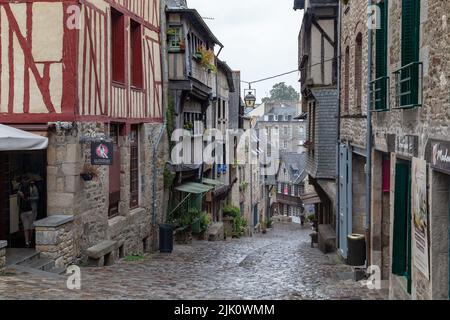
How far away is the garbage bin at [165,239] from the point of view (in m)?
16.1

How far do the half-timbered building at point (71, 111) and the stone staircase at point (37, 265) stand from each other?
0.19m

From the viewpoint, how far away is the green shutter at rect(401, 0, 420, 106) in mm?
7665

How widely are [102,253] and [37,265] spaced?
1873mm

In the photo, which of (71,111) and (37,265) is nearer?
(37,265)

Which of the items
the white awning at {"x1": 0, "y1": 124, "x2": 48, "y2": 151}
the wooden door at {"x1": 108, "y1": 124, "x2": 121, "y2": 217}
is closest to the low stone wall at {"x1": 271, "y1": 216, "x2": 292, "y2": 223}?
the wooden door at {"x1": 108, "y1": 124, "x2": 121, "y2": 217}

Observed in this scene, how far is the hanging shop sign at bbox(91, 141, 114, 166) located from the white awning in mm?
997

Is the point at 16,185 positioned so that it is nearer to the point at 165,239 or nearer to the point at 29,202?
the point at 29,202

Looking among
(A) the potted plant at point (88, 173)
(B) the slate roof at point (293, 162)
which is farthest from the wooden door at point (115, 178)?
(B) the slate roof at point (293, 162)

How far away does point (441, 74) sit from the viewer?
6.70 metres

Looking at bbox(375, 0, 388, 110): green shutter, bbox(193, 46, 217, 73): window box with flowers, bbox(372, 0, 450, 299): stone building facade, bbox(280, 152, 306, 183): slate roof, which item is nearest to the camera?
bbox(372, 0, 450, 299): stone building facade

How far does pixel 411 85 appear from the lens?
7699 mm

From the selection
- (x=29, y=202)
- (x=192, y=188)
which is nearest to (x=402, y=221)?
(x=29, y=202)

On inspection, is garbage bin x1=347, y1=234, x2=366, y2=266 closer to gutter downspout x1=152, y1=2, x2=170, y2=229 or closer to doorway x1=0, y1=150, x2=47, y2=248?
doorway x1=0, y1=150, x2=47, y2=248

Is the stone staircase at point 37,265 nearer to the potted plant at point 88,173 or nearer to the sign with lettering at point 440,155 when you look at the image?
the potted plant at point 88,173
